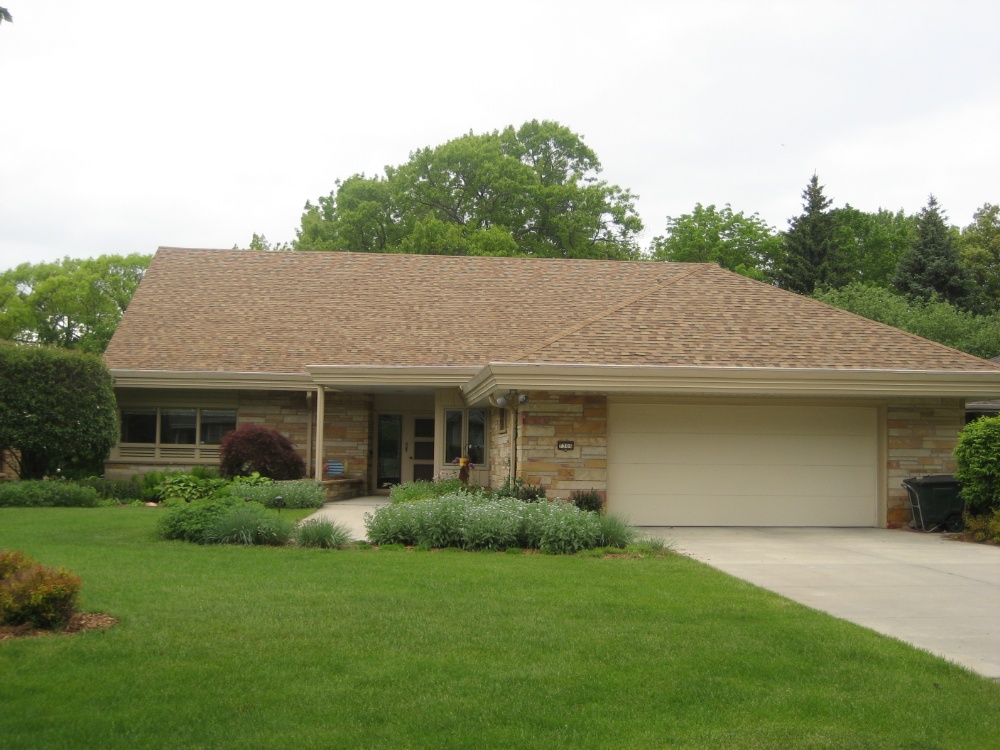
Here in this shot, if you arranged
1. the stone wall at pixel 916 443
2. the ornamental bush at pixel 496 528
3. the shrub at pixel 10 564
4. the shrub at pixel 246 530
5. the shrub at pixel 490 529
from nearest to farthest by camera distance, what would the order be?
the shrub at pixel 10 564 < the ornamental bush at pixel 496 528 < the shrub at pixel 490 529 < the shrub at pixel 246 530 < the stone wall at pixel 916 443

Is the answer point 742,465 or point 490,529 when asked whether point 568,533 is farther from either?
point 742,465

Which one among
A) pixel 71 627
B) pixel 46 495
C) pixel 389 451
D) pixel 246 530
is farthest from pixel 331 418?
pixel 71 627

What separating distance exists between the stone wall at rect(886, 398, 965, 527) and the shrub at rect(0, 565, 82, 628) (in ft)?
45.0

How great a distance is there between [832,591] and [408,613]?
458 cm

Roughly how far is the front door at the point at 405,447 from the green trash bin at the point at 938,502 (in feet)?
38.9

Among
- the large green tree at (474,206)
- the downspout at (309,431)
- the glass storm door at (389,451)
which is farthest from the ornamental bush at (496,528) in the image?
the large green tree at (474,206)

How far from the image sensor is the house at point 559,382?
1678 cm

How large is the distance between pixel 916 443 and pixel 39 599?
14420mm

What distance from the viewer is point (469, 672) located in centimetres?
675

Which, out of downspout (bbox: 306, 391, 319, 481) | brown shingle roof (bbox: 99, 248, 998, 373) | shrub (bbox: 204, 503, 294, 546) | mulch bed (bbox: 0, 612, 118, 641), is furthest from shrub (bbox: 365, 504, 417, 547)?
downspout (bbox: 306, 391, 319, 481)

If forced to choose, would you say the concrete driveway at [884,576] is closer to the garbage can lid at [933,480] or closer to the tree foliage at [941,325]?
the garbage can lid at [933,480]

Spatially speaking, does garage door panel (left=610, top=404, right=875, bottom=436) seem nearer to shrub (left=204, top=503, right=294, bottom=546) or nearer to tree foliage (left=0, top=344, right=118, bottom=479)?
shrub (left=204, top=503, right=294, bottom=546)

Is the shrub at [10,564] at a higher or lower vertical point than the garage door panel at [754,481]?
lower

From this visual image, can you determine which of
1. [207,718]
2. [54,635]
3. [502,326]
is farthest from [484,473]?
[207,718]
